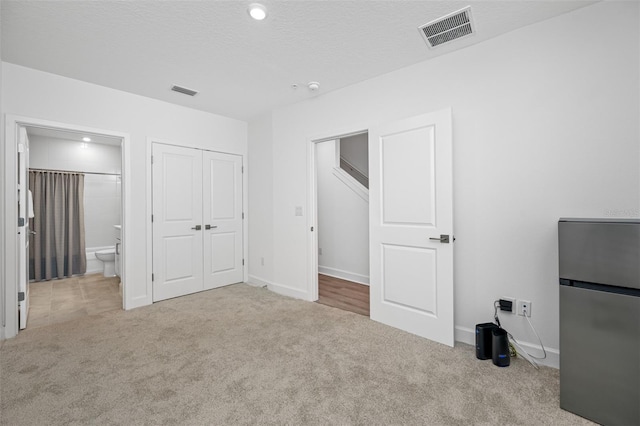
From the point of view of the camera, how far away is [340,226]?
4.99 m

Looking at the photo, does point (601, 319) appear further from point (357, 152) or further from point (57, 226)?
point (57, 226)

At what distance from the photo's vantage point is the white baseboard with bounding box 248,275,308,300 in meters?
3.88

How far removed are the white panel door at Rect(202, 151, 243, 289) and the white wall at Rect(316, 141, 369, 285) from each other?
1470 millimetres

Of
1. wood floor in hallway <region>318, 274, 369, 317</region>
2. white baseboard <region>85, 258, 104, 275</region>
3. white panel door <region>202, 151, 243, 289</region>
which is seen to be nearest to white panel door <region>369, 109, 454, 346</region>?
wood floor in hallway <region>318, 274, 369, 317</region>

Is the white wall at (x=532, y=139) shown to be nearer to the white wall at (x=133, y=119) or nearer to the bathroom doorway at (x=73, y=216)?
the white wall at (x=133, y=119)

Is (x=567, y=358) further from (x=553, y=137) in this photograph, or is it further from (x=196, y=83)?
(x=196, y=83)

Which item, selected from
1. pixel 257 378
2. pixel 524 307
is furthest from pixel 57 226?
pixel 524 307

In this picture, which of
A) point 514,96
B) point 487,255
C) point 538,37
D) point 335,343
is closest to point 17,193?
point 335,343

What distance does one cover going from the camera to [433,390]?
1.91m

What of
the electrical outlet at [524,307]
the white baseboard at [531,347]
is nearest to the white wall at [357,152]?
the white baseboard at [531,347]

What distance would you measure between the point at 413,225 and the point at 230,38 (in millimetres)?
2287

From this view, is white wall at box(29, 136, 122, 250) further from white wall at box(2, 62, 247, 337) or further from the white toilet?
white wall at box(2, 62, 247, 337)

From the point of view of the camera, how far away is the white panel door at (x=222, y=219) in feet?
14.1

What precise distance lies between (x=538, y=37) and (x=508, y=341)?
2.35 m
